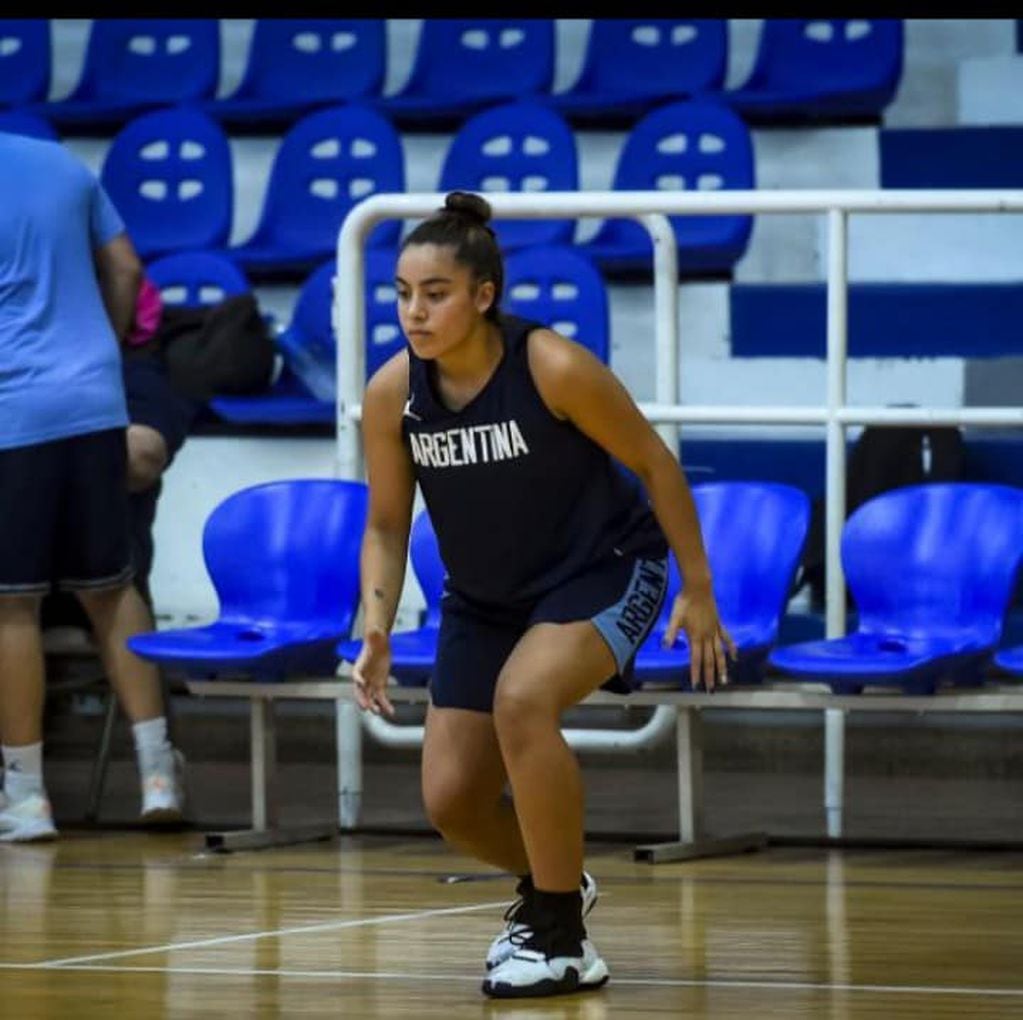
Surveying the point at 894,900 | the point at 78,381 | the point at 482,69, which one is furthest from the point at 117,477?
the point at 482,69

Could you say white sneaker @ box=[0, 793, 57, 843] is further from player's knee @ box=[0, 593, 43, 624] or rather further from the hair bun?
the hair bun

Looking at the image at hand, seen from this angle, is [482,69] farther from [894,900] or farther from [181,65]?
[894,900]

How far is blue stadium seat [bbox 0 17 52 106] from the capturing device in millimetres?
10602

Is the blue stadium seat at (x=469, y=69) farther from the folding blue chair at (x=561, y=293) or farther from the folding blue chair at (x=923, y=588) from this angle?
the folding blue chair at (x=923, y=588)

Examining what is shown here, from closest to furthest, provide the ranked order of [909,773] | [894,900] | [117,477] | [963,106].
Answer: [894,900]
[117,477]
[909,773]
[963,106]

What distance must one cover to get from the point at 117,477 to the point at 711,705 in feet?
5.25

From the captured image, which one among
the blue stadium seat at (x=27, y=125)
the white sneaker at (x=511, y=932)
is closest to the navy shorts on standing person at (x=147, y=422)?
the blue stadium seat at (x=27, y=125)

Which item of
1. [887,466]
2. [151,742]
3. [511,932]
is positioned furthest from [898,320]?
[511,932]

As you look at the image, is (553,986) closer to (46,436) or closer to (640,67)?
(46,436)

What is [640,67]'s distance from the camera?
1013 centimetres

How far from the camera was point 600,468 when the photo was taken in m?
5.04

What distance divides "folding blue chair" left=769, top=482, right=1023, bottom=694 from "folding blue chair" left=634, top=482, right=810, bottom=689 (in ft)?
0.36

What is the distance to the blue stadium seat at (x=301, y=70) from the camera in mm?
10336

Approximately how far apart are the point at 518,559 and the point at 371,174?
5009 mm
